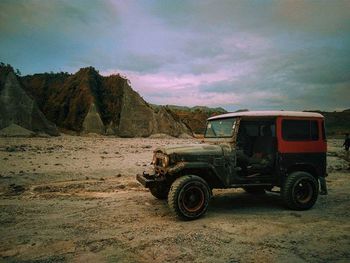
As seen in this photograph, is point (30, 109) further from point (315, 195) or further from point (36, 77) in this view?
point (315, 195)

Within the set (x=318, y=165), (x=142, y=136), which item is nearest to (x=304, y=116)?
(x=318, y=165)

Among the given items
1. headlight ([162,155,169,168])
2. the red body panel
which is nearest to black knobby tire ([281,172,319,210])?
the red body panel

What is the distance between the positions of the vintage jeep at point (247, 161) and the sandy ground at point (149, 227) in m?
0.52

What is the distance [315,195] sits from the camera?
7664mm

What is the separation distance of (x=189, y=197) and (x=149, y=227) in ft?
3.55

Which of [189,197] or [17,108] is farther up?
[17,108]

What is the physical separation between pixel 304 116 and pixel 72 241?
6060 mm

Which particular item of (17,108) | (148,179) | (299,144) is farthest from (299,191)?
(17,108)

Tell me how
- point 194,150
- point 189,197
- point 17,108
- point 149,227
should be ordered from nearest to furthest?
point 149,227 → point 189,197 → point 194,150 → point 17,108

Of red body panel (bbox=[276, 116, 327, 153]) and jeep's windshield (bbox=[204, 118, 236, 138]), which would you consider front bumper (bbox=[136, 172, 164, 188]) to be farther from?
red body panel (bbox=[276, 116, 327, 153])

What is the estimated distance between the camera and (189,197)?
21.5ft

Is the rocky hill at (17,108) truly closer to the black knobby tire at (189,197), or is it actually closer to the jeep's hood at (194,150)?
the jeep's hood at (194,150)

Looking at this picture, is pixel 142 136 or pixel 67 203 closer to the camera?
pixel 67 203

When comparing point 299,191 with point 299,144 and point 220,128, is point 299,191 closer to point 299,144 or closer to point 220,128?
point 299,144
